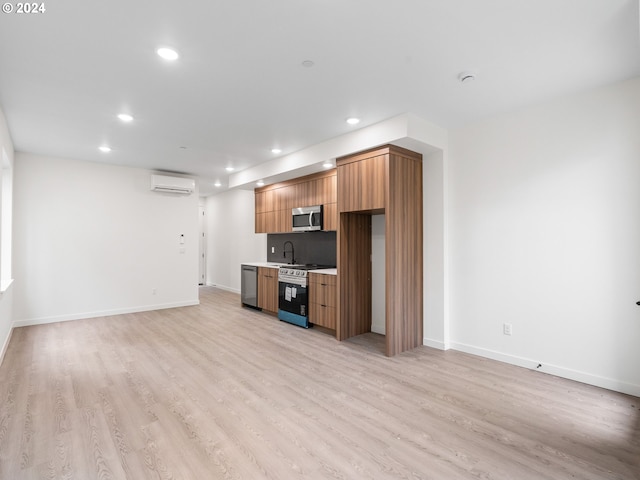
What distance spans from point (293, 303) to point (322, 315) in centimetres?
69

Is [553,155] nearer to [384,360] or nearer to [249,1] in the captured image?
[384,360]

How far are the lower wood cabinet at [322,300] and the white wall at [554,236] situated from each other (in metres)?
1.56

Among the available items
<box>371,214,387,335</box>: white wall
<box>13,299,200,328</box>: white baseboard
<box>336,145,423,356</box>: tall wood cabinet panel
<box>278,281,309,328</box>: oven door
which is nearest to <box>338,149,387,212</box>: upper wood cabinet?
<box>336,145,423,356</box>: tall wood cabinet panel

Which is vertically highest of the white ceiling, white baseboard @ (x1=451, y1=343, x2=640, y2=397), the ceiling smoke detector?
the white ceiling

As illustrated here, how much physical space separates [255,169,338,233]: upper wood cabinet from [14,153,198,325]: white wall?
5.03 ft

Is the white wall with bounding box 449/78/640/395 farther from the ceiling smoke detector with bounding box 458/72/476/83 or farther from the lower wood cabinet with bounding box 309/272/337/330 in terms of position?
the lower wood cabinet with bounding box 309/272/337/330

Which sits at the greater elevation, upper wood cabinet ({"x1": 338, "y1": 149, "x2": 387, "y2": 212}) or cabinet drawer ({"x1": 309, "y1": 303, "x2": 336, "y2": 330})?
upper wood cabinet ({"x1": 338, "y1": 149, "x2": 387, "y2": 212})

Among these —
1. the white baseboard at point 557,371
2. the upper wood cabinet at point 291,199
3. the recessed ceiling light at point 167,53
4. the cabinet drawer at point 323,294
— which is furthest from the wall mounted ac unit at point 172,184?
the white baseboard at point 557,371

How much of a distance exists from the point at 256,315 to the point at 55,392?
130 inches

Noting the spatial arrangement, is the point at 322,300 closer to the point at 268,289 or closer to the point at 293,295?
the point at 293,295

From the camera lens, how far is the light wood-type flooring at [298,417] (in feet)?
6.48

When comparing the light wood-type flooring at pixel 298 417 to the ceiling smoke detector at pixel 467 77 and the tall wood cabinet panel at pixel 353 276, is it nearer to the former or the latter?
the tall wood cabinet panel at pixel 353 276

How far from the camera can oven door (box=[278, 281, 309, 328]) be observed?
16.8ft

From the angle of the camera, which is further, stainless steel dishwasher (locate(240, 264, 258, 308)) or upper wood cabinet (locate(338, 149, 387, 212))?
stainless steel dishwasher (locate(240, 264, 258, 308))
